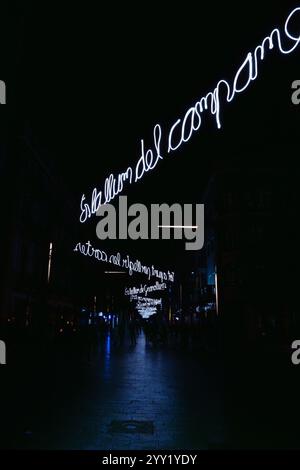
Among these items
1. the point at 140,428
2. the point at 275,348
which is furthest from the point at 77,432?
the point at 275,348

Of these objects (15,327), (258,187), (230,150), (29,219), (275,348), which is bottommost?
(275,348)

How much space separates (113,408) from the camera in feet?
28.1

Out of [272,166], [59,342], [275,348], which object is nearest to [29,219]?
[59,342]

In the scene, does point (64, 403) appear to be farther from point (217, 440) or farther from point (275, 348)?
point (275, 348)

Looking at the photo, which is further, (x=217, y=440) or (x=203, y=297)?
(x=203, y=297)

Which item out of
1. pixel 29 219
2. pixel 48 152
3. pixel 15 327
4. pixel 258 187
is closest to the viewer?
pixel 15 327

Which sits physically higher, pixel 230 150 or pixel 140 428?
pixel 230 150

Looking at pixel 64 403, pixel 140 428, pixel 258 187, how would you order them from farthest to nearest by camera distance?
1. pixel 258 187
2. pixel 64 403
3. pixel 140 428

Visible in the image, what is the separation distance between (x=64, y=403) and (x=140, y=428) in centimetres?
273

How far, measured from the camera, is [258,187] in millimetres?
37094

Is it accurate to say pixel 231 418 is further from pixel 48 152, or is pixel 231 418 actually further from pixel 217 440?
pixel 48 152

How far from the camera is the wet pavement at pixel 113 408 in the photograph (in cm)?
A: 642

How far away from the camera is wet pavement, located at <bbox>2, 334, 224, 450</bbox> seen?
21.1 feet

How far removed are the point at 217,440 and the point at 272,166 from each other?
3412 centimetres
